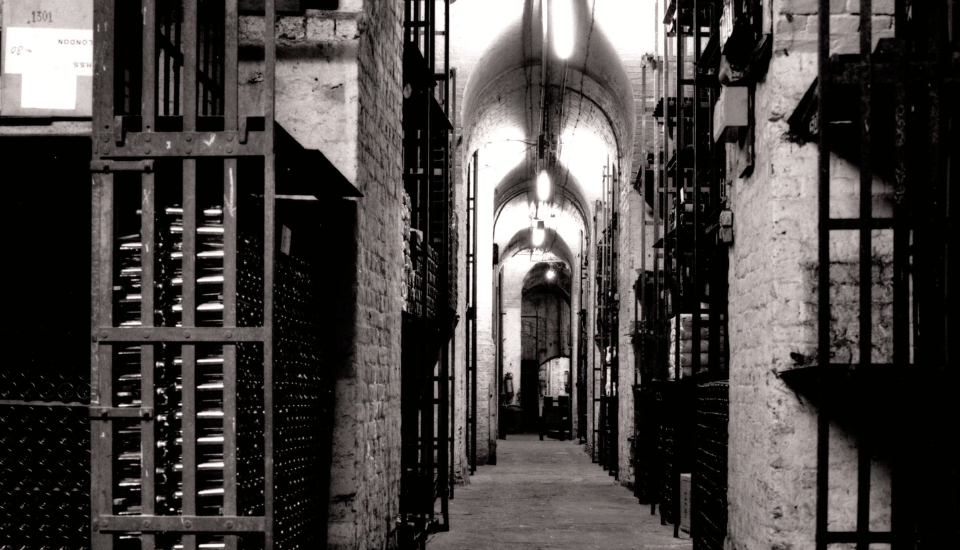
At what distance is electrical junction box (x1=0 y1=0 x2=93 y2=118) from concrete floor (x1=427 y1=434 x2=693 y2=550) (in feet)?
19.5

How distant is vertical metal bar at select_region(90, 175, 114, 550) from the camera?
363 cm

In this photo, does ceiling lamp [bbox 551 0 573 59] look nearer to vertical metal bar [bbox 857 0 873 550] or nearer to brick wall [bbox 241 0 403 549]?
brick wall [bbox 241 0 403 549]

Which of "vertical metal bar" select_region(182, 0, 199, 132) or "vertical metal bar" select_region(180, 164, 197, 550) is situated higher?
"vertical metal bar" select_region(182, 0, 199, 132)

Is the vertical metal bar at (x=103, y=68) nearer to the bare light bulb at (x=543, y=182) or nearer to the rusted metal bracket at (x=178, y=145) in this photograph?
the rusted metal bracket at (x=178, y=145)

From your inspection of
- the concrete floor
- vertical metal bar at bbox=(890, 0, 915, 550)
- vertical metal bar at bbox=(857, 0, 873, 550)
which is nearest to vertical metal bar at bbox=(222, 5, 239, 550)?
vertical metal bar at bbox=(857, 0, 873, 550)

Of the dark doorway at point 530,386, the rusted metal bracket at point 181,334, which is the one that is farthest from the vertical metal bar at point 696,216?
the dark doorway at point 530,386

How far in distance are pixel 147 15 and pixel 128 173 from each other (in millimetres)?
613

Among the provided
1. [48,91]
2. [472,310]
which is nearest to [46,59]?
[48,91]

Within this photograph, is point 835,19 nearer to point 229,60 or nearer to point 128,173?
point 229,60

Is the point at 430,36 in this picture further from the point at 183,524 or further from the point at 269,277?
the point at 183,524

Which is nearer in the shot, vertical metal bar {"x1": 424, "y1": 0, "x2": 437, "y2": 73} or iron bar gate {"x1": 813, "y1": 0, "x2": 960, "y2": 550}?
iron bar gate {"x1": 813, "y1": 0, "x2": 960, "y2": 550}

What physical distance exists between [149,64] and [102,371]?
3.94ft

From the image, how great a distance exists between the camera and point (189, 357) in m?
3.63

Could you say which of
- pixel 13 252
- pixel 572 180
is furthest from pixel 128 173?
pixel 572 180
